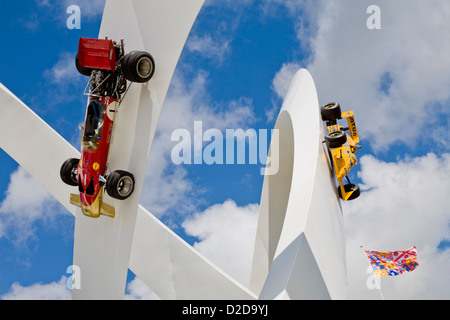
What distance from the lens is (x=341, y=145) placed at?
10812 mm

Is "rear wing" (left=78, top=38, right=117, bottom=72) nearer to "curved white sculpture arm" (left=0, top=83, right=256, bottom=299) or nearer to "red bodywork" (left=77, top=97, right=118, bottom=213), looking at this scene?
"red bodywork" (left=77, top=97, right=118, bottom=213)

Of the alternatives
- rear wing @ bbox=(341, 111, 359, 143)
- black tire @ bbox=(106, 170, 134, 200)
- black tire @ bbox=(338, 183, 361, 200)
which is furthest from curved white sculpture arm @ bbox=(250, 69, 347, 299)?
black tire @ bbox=(106, 170, 134, 200)

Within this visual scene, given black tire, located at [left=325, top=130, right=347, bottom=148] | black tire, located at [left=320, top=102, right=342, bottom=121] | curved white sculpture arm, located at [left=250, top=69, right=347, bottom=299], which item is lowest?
curved white sculpture arm, located at [left=250, top=69, right=347, bottom=299]

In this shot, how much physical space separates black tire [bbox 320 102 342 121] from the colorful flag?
4.00m

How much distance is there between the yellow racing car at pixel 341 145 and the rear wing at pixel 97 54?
5.04 m

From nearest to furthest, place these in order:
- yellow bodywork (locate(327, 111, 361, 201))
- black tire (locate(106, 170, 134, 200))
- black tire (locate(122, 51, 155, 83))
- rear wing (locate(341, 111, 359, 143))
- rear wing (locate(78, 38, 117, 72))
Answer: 1. black tire (locate(122, 51, 155, 83))
2. black tire (locate(106, 170, 134, 200))
3. rear wing (locate(78, 38, 117, 72))
4. yellow bodywork (locate(327, 111, 361, 201))
5. rear wing (locate(341, 111, 359, 143))

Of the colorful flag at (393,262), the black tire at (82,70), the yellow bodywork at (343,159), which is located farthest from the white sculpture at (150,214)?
the colorful flag at (393,262)

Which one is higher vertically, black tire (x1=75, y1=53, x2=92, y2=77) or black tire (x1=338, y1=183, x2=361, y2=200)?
black tire (x1=75, y1=53, x2=92, y2=77)

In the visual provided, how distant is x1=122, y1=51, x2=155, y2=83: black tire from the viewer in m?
7.77

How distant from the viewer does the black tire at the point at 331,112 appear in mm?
11305

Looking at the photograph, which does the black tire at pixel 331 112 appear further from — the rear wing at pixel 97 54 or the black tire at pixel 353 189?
the rear wing at pixel 97 54

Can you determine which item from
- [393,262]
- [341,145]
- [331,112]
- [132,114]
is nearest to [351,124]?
[331,112]

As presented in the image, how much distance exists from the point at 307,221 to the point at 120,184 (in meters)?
3.12

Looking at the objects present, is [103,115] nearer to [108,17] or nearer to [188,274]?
[108,17]
